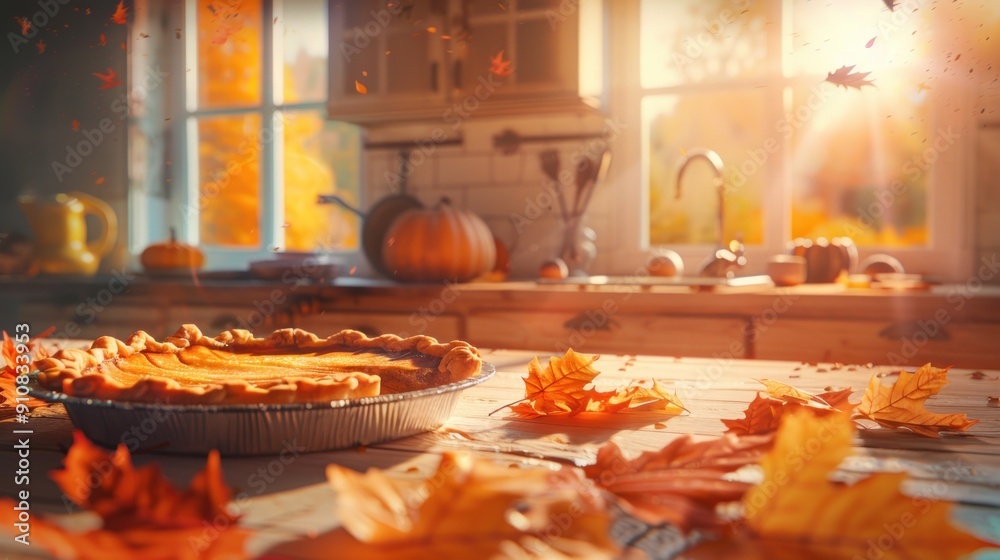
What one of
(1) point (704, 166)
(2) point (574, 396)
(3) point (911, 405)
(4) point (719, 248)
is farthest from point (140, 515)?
(1) point (704, 166)

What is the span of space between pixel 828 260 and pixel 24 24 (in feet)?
13.4

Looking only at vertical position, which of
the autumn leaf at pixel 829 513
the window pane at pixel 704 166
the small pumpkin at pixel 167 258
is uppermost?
the window pane at pixel 704 166

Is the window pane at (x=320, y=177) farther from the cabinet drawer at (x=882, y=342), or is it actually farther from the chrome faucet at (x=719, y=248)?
the cabinet drawer at (x=882, y=342)

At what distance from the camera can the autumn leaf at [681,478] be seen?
42cm

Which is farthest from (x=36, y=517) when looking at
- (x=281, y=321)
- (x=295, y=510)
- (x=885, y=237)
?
(x=885, y=237)

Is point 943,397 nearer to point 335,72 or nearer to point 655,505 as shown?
point 655,505

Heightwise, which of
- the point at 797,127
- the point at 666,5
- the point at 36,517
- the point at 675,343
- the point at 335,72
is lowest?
the point at 675,343

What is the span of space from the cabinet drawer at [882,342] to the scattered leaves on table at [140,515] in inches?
78.5

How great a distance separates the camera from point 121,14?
360cm

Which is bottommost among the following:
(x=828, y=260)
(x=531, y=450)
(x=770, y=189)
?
(x=531, y=450)

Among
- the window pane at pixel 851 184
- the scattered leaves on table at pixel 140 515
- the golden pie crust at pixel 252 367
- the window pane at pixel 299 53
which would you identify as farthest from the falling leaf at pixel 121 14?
the window pane at pixel 851 184

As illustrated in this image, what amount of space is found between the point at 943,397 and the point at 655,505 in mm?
580

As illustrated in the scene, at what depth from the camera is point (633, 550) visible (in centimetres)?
38

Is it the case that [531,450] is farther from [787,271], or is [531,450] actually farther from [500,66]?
[500,66]
